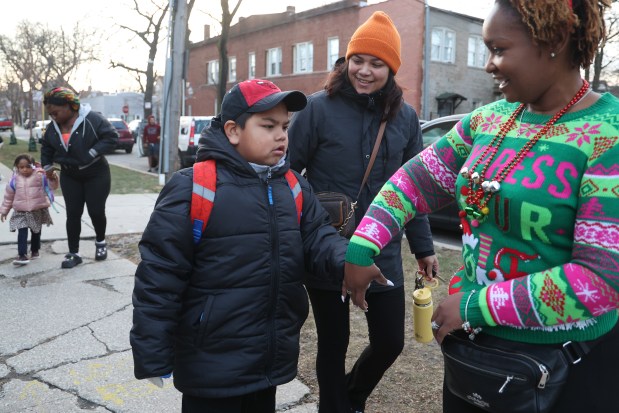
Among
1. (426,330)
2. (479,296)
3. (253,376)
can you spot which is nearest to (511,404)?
(479,296)

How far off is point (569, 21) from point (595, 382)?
3.08 ft

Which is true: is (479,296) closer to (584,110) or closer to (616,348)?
(616,348)

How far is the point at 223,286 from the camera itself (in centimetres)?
206

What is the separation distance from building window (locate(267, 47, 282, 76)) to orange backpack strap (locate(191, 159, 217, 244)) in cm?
3459

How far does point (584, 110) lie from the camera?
4.83 ft

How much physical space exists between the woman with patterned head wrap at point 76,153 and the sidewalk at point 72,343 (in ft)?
1.67

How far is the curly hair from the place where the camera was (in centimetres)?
141

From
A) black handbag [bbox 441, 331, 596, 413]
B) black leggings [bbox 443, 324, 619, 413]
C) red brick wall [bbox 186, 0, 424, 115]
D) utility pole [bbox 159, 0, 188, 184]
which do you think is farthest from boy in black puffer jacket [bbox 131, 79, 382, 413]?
red brick wall [bbox 186, 0, 424, 115]

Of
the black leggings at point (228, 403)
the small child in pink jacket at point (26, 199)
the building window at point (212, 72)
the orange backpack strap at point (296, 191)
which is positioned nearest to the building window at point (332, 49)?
the building window at point (212, 72)

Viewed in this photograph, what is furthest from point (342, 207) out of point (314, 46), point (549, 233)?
point (314, 46)

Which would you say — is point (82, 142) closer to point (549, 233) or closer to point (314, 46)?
point (549, 233)

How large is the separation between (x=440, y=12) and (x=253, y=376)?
94.7 ft

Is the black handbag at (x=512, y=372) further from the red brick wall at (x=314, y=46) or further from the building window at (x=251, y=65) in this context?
the building window at (x=251, y=65)

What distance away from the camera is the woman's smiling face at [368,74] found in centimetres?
266
